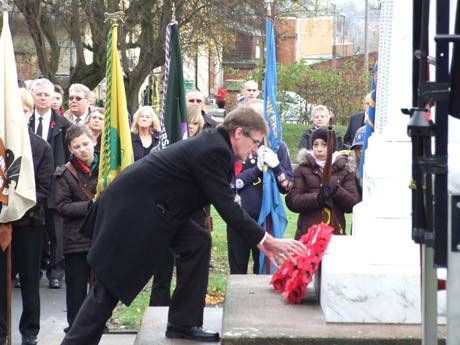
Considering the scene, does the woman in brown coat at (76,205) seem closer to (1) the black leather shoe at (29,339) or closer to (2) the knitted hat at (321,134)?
(1) the black leather shoe at (29,339)

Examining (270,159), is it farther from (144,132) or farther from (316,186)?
(144,132)

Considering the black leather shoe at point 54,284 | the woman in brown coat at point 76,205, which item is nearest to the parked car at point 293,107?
the black leather shoe at point 54,284

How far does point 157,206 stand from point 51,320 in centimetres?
333

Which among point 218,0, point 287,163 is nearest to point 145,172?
point 287,163

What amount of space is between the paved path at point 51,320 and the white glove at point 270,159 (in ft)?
7.86

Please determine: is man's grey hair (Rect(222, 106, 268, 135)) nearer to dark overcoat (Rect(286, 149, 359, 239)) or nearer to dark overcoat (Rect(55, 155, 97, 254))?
dark overcoat (Rect(55, 155, 97, 254))

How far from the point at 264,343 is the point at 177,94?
428 centimetres

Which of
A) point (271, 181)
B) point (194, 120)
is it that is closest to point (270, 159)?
point (271, 181)

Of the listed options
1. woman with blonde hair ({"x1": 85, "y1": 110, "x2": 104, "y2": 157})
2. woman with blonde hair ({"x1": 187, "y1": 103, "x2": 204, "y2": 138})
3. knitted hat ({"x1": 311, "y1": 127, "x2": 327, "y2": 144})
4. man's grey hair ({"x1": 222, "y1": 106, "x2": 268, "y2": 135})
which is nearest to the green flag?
woman with blonde hair ({"x1": 187, "y1": 103, "x2": 204, "y2": 138})

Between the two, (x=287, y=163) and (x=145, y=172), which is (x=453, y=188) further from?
(x=287, y=163)

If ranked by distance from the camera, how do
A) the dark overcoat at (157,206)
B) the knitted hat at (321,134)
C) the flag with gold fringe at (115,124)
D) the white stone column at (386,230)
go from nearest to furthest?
the white stone column at (386,230) < the dark overcoat at (157,206) < the flag with gold fringe at (115,124) < the knitted hat at (321,134)

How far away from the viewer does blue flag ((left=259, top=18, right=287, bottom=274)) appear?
32.2ft

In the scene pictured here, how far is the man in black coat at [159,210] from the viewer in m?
5.94

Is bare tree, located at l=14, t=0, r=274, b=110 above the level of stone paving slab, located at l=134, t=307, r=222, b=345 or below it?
above
